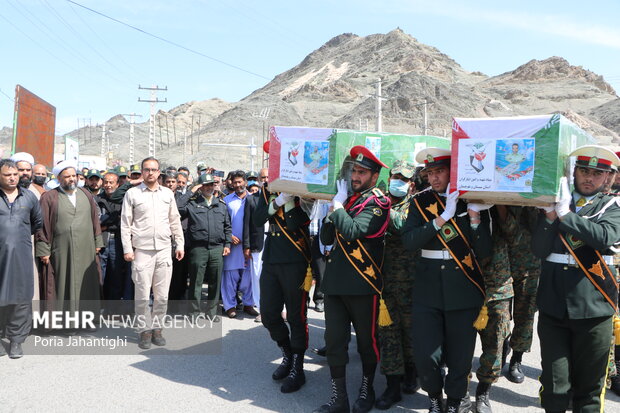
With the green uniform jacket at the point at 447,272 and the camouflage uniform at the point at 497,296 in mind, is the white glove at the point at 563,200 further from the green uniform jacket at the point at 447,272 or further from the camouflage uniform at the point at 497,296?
the camouflage uniform at the point at 497,296

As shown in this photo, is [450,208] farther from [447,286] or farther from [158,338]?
[158,338]

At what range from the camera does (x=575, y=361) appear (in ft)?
12.3

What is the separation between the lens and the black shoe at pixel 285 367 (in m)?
5.09

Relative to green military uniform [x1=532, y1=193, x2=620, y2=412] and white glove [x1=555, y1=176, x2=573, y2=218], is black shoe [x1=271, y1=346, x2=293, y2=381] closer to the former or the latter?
green military uniform [x1=532, y1=193, x2=620, y2=412]

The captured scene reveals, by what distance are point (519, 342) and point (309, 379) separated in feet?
6.70

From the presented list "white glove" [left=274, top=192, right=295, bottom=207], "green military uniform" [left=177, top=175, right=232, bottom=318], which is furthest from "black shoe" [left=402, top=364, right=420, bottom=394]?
"green military uniform" [left=177, top=175, right=232, bottom=318]

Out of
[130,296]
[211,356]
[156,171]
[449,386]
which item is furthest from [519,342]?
[130,296]

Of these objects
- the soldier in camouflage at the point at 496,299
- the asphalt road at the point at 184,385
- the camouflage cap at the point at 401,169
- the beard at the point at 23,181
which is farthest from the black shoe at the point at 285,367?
the beard at the point at 23,181

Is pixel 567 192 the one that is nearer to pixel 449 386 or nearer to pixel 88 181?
pixel 449 386

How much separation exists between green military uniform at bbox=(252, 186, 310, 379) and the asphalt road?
20.8 inches

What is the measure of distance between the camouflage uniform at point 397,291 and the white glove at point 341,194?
1.90 feet

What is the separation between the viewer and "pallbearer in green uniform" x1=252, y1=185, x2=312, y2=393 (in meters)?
4.94

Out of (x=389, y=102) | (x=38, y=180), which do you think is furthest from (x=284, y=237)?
(x=389, y=102)

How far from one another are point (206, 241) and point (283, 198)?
104 inches
